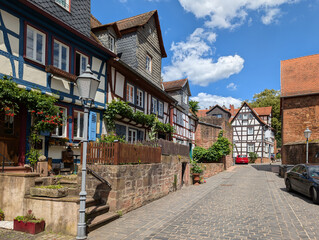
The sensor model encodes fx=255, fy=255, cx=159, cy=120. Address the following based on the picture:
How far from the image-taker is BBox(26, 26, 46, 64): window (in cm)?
935

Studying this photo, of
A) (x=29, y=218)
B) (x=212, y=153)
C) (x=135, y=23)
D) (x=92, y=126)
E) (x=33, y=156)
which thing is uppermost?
(x=135, y=23)

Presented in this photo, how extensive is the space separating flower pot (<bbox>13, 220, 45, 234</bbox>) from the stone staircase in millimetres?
1003

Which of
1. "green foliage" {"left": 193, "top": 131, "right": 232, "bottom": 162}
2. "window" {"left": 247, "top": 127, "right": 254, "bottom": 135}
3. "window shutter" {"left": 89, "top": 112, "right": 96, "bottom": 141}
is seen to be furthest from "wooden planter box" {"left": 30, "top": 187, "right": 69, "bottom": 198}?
"window" {"left": 247, "top": 127, "right": 254, "bottom": 135}

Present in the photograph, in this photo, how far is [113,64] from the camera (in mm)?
13828

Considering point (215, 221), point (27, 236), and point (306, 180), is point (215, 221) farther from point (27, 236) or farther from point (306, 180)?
point (306, 180)

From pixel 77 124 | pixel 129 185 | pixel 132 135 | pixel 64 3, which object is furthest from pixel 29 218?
pixel 132 135

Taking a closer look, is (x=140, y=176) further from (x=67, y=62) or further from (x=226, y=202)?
(x=67, y=62)

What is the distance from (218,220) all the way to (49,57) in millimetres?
8499

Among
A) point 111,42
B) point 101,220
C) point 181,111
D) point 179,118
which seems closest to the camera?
point 101,220

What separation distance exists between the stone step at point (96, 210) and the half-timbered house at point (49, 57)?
11.6ft

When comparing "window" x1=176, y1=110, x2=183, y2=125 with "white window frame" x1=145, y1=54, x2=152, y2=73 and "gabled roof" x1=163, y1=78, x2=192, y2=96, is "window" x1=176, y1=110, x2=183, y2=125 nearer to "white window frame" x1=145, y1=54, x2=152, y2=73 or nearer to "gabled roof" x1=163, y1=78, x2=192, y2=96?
"gabled roof" x1=163, y1=78, x2=192, y2=96

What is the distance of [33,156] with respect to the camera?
29.2ft

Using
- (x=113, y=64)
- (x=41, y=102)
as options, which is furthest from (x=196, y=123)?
(x=41, y=102)

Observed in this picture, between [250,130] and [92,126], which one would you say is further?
[250,130]
